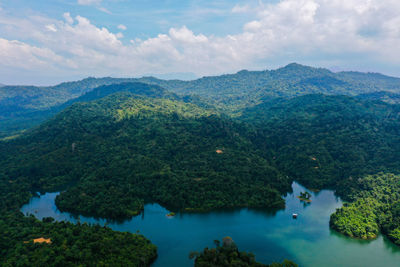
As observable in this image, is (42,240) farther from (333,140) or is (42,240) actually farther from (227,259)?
(333,140)

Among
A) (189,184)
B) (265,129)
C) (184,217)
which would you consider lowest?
(184,217)

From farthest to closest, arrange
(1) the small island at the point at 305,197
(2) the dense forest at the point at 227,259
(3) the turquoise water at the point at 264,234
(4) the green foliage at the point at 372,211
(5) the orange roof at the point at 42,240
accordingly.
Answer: (1) the small island at the point at 305,197, (4) the green foliage at the point at 372,211, (3) the turquoise water at the point at 264,234, (5) the orange roof at the point at 42,240, (2) the dense forest at the point at 227,259

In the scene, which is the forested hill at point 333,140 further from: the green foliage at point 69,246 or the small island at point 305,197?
the green foliage at point 69,246

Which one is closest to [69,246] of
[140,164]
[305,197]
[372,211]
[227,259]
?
[227,259]

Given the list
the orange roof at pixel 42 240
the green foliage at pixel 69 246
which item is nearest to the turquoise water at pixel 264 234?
the green foliage at pixel 69 246

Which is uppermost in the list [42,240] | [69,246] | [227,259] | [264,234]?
[227,259]

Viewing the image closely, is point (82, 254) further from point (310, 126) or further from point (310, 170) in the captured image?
point (310, 126)

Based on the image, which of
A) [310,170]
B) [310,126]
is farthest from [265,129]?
[310,170]
